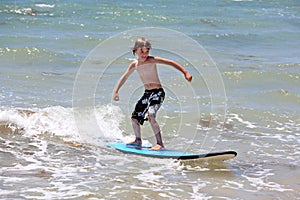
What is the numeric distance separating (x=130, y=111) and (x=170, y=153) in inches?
114

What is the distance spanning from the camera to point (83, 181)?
6746 millimetres

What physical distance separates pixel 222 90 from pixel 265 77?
180 cm

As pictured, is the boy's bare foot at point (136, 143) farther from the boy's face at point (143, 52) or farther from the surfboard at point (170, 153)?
the boy's face at point (143, 52)

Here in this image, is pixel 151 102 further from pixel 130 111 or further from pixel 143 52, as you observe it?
pixel 130 111

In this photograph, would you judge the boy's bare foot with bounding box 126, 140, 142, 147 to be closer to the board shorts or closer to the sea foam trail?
the board shorts

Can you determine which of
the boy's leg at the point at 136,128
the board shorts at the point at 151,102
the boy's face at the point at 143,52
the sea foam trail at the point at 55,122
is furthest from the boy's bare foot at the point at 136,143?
the boy's face at the point at 143,52

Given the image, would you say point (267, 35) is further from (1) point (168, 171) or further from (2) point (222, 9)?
(1) point (168, 171)

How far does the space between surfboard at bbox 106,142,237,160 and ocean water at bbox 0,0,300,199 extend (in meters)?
0.08

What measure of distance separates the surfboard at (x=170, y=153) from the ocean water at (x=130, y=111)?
3.2 inches

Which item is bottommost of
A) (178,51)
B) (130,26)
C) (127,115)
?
(127,115)

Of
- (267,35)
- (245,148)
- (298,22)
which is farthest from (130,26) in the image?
(245,148)

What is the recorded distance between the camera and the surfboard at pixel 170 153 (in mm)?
7344

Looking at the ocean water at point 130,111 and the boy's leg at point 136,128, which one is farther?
the boy's leg at point 136,128

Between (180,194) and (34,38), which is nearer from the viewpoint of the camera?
(180,194)
